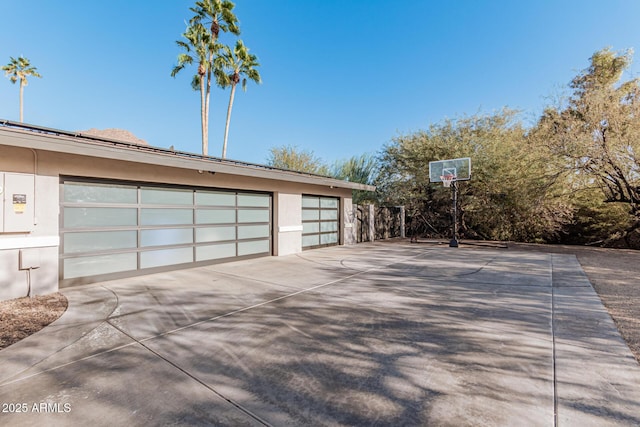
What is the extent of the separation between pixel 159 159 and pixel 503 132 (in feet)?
50.4

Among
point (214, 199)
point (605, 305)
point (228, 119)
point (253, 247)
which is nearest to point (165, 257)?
point (214, 199)

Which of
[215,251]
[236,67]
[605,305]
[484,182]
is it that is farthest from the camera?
[236,67]

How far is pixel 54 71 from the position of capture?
22.0m

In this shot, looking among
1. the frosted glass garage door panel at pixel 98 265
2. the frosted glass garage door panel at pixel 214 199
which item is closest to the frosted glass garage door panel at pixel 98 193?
the frosted glass garage door panel at pixel 98 265

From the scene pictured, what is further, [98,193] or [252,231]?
[252,231]

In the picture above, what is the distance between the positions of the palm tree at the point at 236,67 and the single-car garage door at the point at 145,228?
12063 millimetres

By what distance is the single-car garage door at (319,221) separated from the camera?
10.9m

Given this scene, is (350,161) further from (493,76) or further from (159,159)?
(159,159)

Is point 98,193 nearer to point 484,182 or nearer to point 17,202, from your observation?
point 17,202

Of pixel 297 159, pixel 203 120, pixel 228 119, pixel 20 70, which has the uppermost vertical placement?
pixel 20 70

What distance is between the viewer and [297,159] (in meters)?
22.0

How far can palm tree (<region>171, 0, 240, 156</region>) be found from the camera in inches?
593

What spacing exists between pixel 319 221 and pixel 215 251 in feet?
15.7

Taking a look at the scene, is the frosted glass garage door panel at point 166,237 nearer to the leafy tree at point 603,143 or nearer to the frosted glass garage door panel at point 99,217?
the frosted glass garage door panel at point 99,217
